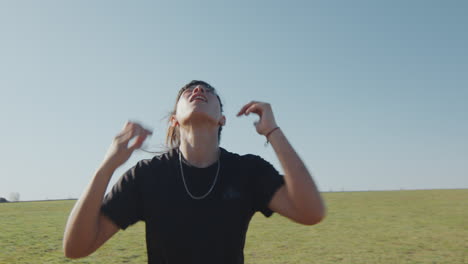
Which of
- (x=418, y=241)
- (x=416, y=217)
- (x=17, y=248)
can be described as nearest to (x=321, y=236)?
(x=418, y=241)

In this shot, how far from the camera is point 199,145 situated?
8.66 feet

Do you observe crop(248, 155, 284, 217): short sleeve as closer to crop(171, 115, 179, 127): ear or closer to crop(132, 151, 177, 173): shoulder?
crop(132, 151, 177, 173): shoulder

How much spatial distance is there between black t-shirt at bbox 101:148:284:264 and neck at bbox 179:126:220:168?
76 millimetres

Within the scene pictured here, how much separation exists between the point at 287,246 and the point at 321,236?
160 centimetres

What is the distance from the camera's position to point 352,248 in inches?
313

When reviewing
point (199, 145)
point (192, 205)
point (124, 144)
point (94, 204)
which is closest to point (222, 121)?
point (199, 145)

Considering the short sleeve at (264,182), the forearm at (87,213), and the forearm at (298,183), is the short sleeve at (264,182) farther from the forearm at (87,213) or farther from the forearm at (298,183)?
the forearm at (87,213)

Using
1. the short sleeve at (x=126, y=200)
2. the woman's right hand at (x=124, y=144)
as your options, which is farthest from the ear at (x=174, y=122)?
the woman's right hand at (x=124, y=144)

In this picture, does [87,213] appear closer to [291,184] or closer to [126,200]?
[126,200]

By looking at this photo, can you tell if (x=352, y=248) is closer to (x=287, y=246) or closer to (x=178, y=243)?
(x=287, y=246)

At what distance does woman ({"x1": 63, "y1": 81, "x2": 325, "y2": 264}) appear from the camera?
2278 millimetres

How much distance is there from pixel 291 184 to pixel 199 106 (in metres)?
0.80

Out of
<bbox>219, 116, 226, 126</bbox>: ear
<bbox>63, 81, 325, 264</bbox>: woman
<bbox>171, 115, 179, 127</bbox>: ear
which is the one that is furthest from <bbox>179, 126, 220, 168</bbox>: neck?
<bbox>171, 115, 179, 127</bbox>: ear

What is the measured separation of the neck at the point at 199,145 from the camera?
8.58 feet
